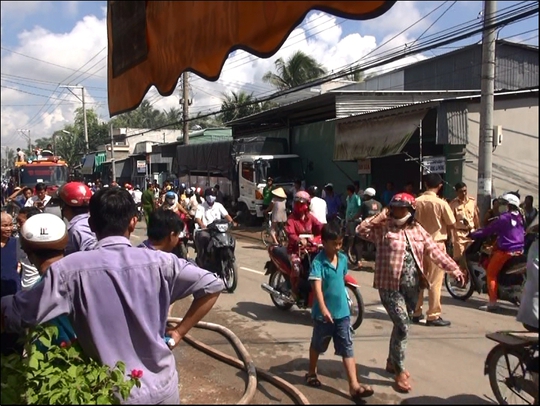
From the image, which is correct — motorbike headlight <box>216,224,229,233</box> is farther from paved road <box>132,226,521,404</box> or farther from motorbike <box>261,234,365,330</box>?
motorbike <box>261,234,365,330</box>

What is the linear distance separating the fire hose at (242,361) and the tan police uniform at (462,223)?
4.03 meters

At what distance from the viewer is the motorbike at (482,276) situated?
246 inches

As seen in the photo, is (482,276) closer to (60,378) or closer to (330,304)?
(330,304)

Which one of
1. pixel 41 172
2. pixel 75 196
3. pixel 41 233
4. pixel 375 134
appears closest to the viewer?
pixel 41 233

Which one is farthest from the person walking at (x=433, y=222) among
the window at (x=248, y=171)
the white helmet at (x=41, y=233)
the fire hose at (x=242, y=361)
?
the window at (x=248, y=171)

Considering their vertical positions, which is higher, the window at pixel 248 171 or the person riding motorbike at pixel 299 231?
the window at pixel 248 171

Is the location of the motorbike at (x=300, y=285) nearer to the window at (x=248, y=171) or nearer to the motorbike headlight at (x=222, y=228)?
the motorbike headlight at (x=222, y=228)

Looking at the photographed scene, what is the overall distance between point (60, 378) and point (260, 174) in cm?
1491

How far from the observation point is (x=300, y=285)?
5957mm

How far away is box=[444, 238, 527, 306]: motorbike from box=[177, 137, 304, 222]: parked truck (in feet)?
30.8

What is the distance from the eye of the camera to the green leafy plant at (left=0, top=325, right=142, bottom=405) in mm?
1923

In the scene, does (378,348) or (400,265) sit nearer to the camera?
(400,265)

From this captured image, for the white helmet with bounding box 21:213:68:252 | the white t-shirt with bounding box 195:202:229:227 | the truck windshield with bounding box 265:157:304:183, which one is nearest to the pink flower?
the white helmet with bounding box 21:213:68:252

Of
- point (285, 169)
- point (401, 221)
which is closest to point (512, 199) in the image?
point (401, 221)
